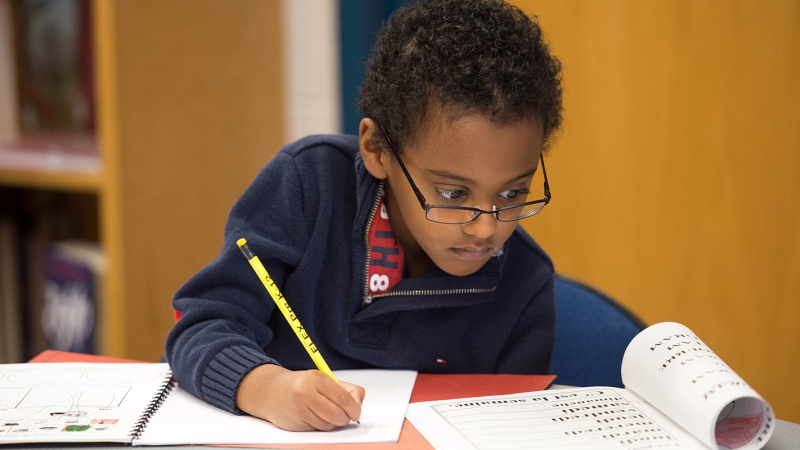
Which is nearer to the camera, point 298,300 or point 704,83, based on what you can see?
point 298,300

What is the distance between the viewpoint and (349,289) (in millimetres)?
1120

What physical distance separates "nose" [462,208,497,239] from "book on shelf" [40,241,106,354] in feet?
4.44

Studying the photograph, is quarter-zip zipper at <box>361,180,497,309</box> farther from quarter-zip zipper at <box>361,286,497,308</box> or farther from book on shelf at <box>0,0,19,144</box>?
book on shelf at <box>0,0,19,144</box>

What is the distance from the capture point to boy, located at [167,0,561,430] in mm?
909

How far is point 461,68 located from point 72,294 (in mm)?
1587

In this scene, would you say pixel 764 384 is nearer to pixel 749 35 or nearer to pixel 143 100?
pixel 749 35

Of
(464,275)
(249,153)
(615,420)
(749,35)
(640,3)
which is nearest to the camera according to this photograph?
(615,420)

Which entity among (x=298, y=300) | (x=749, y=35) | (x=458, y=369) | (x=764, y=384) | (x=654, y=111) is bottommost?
(x=764, y=384)

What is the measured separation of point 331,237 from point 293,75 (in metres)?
1.19

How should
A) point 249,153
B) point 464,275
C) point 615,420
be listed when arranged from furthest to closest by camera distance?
point 249,153
point 464,275
point 615,420

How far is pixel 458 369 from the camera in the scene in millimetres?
1154

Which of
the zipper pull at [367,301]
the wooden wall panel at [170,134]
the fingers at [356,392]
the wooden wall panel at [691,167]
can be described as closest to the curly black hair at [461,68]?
the zipper pull at [367,301]

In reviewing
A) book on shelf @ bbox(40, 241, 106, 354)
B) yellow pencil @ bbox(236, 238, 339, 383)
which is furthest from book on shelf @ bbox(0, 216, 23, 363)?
yellow pencil @ bbox(236, 238, 339, 383)

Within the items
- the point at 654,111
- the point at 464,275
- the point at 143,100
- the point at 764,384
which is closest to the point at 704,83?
the point at 654,111
